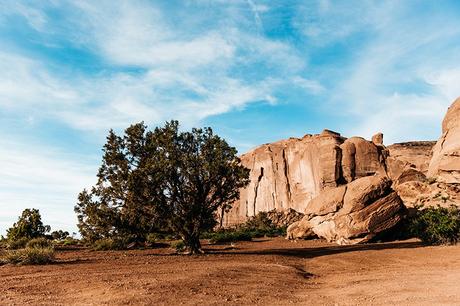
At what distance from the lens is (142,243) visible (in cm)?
2966

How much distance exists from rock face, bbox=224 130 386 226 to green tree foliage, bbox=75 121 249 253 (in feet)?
173

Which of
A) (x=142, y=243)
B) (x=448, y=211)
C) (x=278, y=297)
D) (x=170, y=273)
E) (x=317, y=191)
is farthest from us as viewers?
(x=317, y=191)

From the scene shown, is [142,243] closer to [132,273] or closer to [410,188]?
[132,273]

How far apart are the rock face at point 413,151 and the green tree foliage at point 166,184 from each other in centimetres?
5297

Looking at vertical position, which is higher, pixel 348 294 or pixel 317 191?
pixel 317 191

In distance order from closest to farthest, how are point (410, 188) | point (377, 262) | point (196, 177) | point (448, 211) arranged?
point (377, 262), point (196, 177), point (448, 211), point (410, 188)

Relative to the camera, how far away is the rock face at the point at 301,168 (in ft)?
233

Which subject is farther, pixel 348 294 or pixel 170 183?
pixel 170 183

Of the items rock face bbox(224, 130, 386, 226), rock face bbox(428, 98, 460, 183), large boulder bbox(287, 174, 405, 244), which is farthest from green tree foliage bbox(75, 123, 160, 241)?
rock face bbox(224, 130, 386, 226)

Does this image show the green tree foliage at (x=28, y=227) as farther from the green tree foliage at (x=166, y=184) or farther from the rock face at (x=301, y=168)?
the rock face at (x=301, y=168)

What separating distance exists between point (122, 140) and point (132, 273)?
10.1 meters

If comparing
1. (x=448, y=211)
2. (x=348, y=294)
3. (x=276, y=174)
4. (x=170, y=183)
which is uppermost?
(x=276, y=174)

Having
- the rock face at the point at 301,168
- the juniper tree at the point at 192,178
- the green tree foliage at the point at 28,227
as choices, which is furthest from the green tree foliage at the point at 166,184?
the rock face at the point at 301,168

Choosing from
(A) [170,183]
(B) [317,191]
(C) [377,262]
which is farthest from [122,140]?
(B) [317,191]
